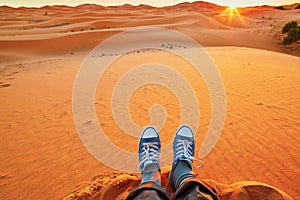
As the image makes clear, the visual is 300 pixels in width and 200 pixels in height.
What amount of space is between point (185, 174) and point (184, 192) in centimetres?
28

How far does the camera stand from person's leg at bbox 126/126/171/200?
1519mm

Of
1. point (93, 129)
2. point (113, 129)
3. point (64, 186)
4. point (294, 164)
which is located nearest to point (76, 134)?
point (93, 129)

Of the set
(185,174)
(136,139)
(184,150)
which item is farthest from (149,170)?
(136,139)

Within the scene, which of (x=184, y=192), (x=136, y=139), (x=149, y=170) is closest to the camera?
(x=184, y=192)

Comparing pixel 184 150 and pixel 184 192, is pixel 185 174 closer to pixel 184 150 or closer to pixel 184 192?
pixel 184 192

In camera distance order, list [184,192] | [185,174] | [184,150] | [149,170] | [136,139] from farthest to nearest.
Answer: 1. [136,139]
2. [184,150]
3. [149,170]
4. [185,174]
5. [184,192]

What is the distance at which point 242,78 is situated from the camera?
517 cm

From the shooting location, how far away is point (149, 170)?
6.42 ft

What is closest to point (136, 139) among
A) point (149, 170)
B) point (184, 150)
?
point (184, 150)

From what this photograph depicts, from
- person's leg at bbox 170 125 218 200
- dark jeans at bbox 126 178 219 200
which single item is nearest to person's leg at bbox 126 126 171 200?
dark jeans at bbox 126 178 219 200

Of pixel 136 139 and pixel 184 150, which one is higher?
pixel 184 150

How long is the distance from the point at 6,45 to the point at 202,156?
45.9 ft

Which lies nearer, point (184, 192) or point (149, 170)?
point (184, 192)

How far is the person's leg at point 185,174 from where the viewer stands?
1500mm
